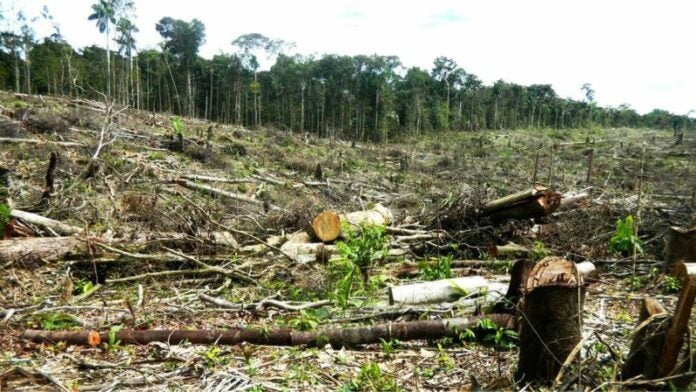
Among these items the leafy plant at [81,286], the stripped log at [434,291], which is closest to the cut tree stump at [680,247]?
the stripped log at [434,291]

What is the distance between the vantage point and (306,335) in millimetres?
4137

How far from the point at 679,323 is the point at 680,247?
12.4 feet

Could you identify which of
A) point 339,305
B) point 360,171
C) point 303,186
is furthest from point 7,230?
point 360,171

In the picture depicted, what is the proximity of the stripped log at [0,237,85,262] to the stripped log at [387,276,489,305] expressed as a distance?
4473 mm

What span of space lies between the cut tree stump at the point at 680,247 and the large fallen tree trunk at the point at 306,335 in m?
3.12

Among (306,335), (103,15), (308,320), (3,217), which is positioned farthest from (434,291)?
(103,15)

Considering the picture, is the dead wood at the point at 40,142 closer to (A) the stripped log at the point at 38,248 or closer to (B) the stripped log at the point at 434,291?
(A) the stripped log at the point at 38,248

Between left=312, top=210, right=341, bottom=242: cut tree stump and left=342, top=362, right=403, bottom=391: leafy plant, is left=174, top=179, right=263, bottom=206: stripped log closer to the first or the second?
left=312, top=210, right=341, bottom=242: cut tree stump

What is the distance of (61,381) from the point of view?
340 cm

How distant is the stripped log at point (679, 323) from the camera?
2572 mm

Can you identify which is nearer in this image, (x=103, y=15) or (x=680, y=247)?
(x=680, y=247)

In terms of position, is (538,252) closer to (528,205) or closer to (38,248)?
(528,205)

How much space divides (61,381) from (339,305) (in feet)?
8.92

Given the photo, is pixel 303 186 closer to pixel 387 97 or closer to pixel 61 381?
pixel 61 381
